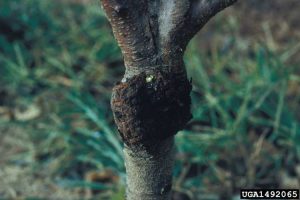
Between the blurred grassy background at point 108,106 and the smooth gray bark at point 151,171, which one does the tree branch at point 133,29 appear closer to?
the smooth gray bark at point 151,171

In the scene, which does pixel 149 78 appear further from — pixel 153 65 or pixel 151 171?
pixel 151 171

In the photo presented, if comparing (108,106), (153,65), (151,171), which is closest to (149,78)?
(153,65)

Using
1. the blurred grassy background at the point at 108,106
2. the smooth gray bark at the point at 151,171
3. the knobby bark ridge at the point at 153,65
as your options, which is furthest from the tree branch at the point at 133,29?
the blurred grassy background at the point at 108,106

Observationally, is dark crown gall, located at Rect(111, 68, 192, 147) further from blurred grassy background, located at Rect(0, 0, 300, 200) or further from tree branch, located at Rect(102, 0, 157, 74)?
blurred grassy background, located at Rect(0, 0, 300, 200)

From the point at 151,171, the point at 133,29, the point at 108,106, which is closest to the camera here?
the point at 133,29

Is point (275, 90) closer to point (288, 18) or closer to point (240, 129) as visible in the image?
point (240, 129)

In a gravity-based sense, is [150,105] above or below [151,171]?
above

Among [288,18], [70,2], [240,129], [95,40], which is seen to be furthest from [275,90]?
[70,2]
